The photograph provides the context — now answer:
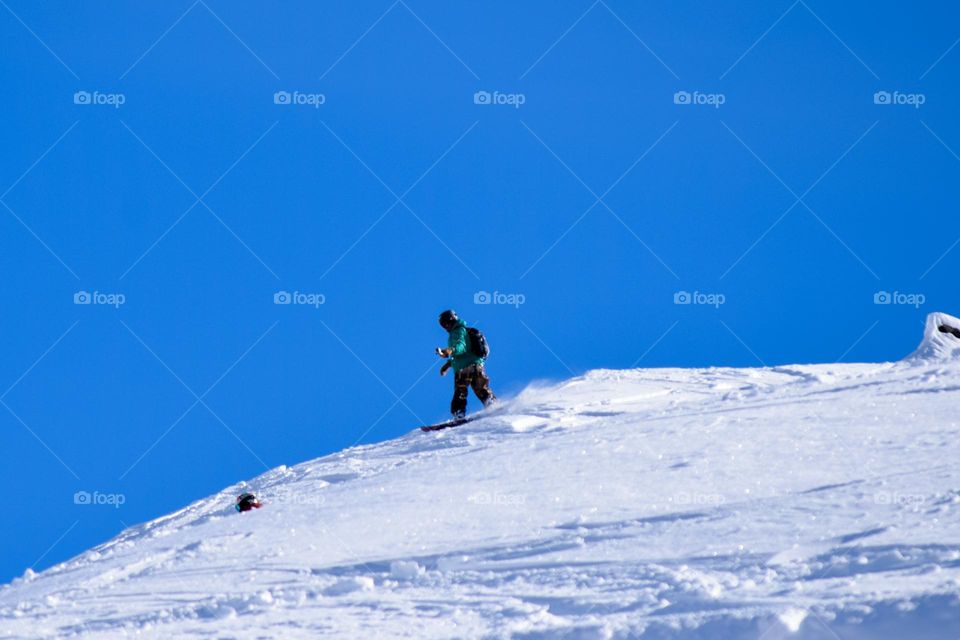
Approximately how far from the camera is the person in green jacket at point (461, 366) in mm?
16734

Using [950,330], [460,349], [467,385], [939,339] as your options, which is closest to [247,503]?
[460,349]

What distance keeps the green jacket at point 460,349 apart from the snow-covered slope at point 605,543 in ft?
10.3

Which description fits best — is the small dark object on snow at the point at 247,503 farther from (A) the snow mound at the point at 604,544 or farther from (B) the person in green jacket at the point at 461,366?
(B) the person in green jacket at the point at 461,366

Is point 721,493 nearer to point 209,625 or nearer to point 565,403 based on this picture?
point 209,625

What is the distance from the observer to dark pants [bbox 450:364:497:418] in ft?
55.8

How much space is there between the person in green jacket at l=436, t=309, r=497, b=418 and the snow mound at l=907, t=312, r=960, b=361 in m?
5.86

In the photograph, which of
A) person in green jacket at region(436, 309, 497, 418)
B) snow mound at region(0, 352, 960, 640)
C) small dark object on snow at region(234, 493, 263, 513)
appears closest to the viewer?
snow mound at region(0, 352, 960, 640)

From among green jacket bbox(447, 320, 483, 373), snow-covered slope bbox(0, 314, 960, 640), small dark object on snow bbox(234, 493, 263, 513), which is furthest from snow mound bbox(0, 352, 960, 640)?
green jacket bbox(447, 320, 483, 373)

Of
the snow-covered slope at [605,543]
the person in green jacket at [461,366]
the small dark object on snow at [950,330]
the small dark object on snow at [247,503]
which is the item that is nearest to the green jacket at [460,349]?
the person in green jacket at [461,366]

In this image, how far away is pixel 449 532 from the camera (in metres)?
8.90

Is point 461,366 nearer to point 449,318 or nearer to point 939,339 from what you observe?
point 449,318

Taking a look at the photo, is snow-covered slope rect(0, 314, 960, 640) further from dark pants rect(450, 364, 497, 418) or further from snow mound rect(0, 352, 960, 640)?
dark pants rect(450, 364, 497, 418)

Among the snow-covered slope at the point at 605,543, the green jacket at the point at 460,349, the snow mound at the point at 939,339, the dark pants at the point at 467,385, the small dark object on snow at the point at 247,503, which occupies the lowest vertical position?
the snow-covered slope at the point at 605,543

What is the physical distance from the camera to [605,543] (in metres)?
7.99
